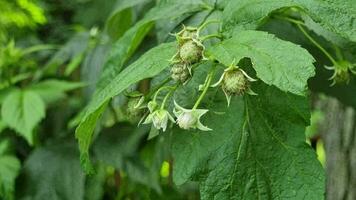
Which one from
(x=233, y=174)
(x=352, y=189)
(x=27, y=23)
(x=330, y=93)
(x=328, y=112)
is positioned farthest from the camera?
(x=27, y=23)

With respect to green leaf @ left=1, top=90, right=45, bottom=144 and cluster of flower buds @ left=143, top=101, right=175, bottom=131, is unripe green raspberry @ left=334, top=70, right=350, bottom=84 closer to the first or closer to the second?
cluster of flower buds @ left=143, top=101, right=175, bottom=131

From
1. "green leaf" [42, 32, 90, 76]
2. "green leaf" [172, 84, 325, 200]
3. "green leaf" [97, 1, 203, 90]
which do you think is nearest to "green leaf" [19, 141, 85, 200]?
"green leaf" [42, 32, 90, 76]

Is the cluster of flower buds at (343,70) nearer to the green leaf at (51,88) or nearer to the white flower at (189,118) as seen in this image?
the white flower at (189,118)

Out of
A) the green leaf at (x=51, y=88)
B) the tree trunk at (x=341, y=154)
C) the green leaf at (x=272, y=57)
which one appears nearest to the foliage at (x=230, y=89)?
the green leaf at (x=272, y=57)

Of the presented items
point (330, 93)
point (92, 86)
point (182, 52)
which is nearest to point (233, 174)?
point (182, 52)

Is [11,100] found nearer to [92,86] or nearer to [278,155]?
[92,86]

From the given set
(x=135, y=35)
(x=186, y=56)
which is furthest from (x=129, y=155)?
(x=186, y=56)

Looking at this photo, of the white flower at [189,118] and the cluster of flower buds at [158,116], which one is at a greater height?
the white flower at [189,118]
